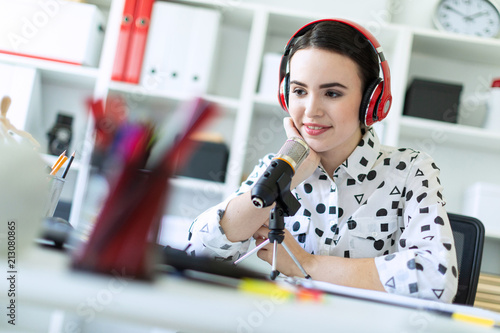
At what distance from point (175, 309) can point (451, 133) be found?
2216mm

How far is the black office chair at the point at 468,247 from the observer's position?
1.33m

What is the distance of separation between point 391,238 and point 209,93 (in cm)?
140

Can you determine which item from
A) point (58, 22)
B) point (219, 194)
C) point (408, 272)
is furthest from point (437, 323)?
point (58, 22)

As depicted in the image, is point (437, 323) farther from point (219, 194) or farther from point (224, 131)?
point (224, 131)

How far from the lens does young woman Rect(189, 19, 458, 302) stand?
1.15 meters

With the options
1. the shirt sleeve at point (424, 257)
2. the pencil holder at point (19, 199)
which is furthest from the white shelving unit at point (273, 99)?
the pencil holder at point (19, 199)

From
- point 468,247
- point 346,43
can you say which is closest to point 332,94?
point 346,43

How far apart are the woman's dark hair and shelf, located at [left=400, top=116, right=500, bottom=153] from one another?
3.53ft

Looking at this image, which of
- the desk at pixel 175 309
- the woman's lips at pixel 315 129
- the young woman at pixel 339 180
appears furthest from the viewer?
the woman's lips at pixel 315 129

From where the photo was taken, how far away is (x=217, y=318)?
332 millimetres

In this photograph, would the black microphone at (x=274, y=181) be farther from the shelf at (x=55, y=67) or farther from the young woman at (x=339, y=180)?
the shelf at (x=55, y=67)

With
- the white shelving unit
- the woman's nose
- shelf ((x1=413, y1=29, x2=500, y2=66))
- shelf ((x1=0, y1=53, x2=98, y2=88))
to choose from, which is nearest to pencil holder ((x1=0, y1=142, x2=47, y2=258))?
the woman's nose

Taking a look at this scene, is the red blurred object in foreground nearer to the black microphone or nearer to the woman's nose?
the black microphone

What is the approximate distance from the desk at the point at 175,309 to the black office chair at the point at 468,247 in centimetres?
104
